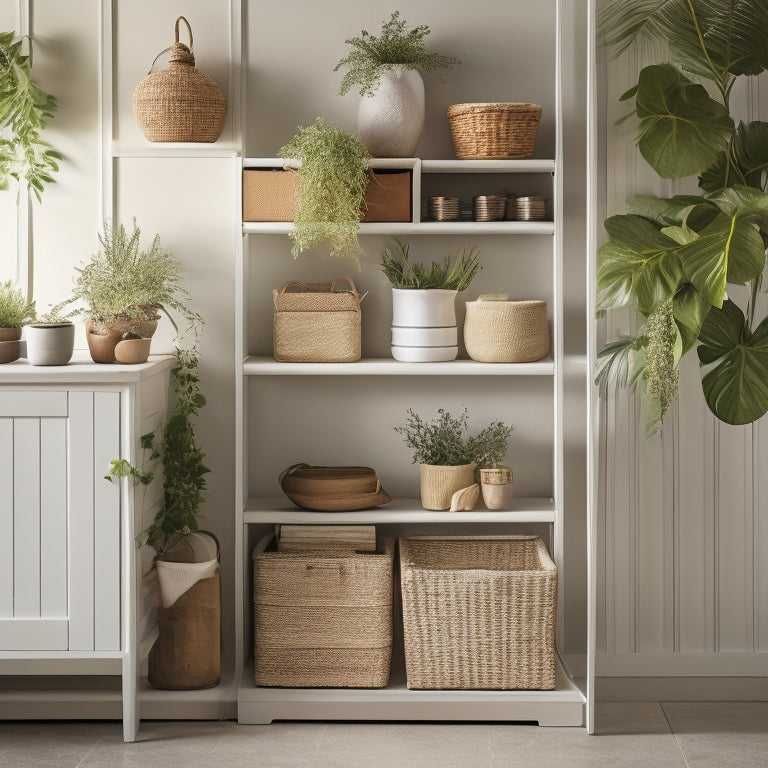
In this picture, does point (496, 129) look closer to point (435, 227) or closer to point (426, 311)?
point (435, 227)

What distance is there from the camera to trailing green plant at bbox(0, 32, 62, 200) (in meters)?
3.05

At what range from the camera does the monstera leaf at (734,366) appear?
2.74 metres

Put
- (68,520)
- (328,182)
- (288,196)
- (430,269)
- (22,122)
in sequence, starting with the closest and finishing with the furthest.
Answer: (68,520)
(328,182)
(288,196)
(22,122)
(430,269)

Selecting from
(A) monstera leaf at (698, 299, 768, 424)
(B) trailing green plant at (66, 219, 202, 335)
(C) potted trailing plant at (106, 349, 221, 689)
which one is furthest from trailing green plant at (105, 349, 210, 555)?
(A) monstera leaf at (698, 299, 768, 424)

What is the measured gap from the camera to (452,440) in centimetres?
311

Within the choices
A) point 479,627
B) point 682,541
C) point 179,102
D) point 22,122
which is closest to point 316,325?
point 179,102

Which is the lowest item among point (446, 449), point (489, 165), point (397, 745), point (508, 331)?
point (397, 745)

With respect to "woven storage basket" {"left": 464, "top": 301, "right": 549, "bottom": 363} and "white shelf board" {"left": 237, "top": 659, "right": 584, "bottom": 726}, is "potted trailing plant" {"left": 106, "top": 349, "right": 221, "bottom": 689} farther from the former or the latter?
"woven storage basket" {"left": 464, "top": 301, "right": 549, "bottom": 363}

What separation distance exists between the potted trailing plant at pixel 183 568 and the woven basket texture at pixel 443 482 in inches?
27.7

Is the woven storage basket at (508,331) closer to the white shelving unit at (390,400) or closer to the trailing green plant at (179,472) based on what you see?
the white shelving unit at (390,400)

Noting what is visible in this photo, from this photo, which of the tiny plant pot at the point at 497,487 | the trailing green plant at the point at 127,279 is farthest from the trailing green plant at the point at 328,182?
the tiny plant pot at the point at 497,487

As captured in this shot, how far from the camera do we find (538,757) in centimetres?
270

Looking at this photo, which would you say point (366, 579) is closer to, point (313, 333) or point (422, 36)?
point (313, 333)

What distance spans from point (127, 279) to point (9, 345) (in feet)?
1.30
